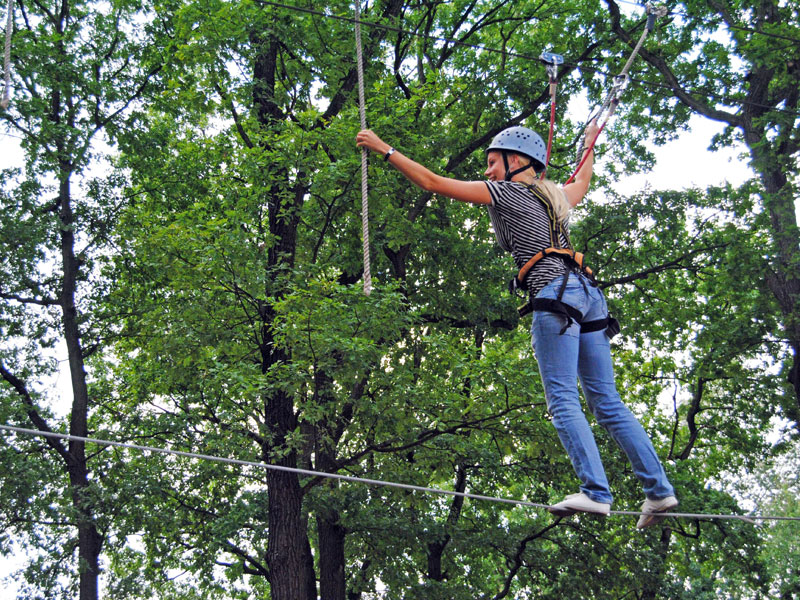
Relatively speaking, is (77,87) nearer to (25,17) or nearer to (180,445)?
(25,17)

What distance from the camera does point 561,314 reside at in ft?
11.8

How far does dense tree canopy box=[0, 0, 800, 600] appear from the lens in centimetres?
990

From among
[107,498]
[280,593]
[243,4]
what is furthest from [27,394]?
[243,4]

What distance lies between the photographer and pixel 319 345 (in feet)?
28.9

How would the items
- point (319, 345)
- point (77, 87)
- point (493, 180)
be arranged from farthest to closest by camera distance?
point (77, 87)
point (319, 345)
point (493, 180)

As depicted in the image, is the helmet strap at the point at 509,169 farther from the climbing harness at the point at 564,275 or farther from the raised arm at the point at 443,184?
the raised arm at the point at 443,184

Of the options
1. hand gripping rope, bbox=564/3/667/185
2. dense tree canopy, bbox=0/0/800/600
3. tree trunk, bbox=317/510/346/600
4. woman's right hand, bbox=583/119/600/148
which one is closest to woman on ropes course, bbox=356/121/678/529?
hand gripping rope, bbox=564/3/667/185

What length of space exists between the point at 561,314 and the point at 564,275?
206 millimetres

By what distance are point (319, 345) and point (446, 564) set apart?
301 inches

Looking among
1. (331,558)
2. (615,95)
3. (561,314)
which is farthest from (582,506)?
(331,558)

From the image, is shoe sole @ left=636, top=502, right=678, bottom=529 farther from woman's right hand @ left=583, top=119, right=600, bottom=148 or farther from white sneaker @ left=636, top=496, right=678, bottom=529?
woman's right hand @ left=583, top=119, right=600, bottom=148

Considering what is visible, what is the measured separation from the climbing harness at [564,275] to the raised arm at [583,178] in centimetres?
33

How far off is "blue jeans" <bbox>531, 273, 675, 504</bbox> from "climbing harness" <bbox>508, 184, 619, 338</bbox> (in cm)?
2

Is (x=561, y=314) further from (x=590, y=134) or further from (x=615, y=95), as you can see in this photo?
(x=615, y=95)
